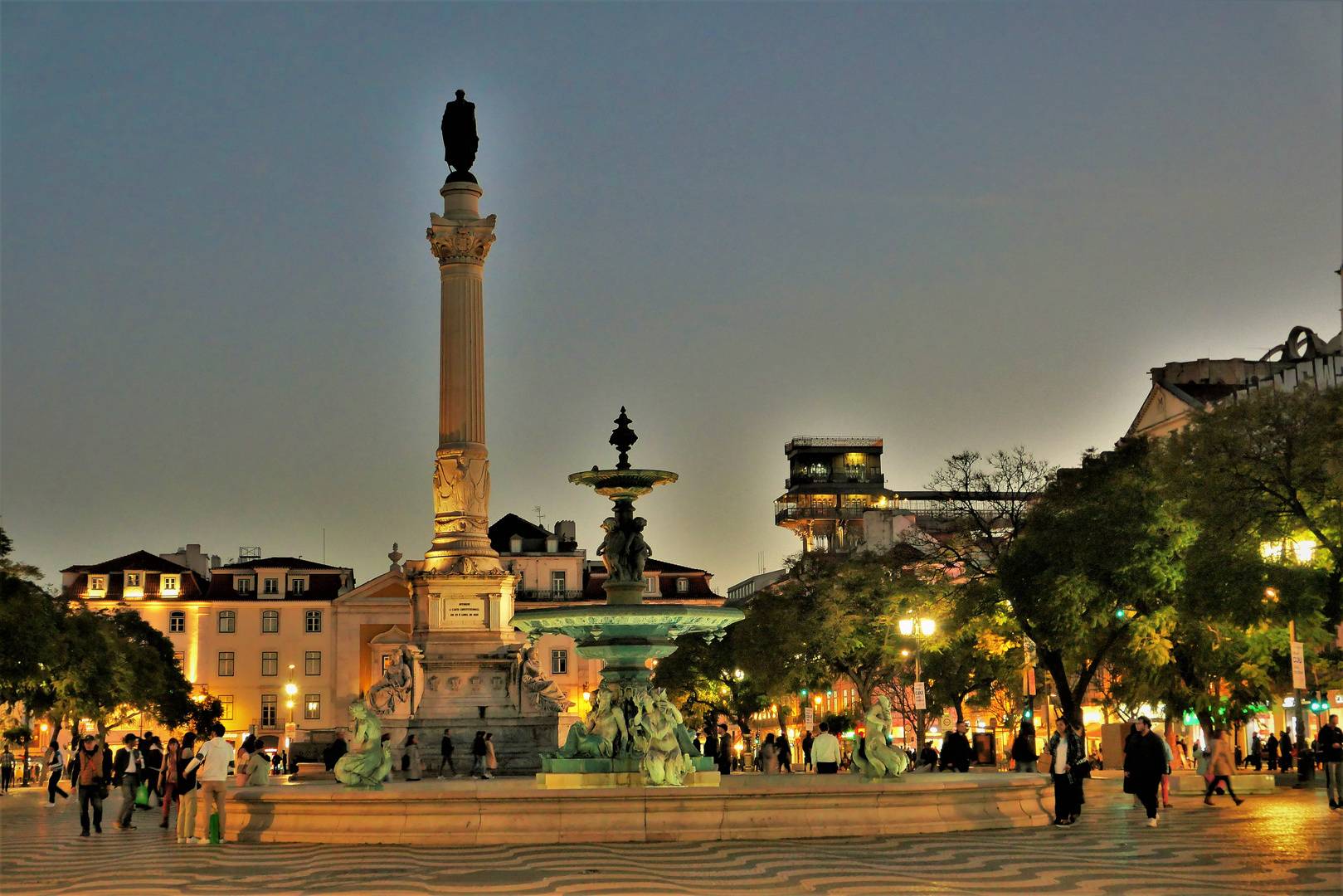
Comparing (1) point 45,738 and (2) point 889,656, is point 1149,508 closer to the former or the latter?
(2) point 889,656

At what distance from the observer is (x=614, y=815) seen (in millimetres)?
20703

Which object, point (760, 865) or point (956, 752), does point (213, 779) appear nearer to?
point (760, 865)

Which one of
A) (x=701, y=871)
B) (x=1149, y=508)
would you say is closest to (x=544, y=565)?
(x=1149, y=508)

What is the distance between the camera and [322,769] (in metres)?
50.9

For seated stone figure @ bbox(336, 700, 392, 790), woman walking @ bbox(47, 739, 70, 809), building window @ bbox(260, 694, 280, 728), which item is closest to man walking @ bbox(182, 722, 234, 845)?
seated stone figure @ bbox(336, 700, 392, 790)

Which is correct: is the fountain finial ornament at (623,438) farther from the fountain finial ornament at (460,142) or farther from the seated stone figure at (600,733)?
the fountain finial ornament at (460,142)

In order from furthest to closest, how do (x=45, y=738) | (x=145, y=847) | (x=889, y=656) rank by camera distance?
(x=45, y=738) < (x=889, y=656) < (x=145, y=847)

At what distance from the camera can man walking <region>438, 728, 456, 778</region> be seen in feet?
133

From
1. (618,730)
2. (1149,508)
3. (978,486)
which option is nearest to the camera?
(618,730)

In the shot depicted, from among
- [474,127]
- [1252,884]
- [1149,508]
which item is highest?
[474,127]

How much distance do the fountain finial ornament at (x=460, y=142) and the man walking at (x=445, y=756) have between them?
1676cm

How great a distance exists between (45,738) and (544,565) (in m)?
31.6

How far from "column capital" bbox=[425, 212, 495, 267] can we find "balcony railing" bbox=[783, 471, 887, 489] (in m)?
94.0

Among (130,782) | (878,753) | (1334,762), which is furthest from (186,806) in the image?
(1334,762)
